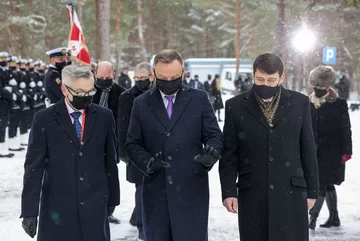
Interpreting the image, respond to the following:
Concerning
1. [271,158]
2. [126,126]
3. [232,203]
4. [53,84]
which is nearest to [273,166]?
[271,158]

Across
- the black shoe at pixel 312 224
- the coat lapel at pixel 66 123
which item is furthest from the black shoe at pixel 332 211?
the coat lapel at pixel 66 123

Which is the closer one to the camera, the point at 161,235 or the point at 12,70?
the point at 161,235

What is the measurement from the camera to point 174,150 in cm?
407

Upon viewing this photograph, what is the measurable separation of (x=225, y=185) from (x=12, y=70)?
467 inches

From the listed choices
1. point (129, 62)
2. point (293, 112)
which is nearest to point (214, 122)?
point (293, 112)

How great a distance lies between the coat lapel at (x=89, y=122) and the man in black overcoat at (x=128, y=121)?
71.8 inches

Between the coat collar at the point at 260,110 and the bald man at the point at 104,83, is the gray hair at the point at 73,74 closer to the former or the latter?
the coat collar at the point at 260,110

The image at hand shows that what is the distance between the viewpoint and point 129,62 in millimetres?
65375

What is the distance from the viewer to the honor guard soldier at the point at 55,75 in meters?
8.77

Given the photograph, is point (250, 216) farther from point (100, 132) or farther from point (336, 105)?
point (336, 105)

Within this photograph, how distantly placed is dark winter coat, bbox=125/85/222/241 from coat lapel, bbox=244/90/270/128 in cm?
29

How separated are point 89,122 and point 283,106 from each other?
146 centimetres

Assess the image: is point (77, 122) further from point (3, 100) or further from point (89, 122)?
point (3, 100)

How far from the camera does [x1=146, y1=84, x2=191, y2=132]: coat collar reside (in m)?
4.11
